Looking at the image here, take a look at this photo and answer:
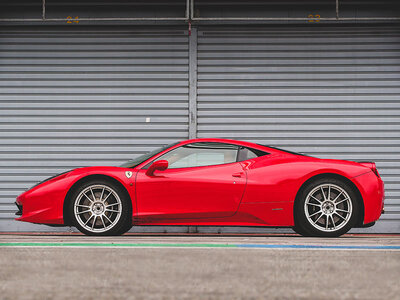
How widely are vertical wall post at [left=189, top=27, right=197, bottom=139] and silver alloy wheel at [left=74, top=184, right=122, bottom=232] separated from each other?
11.3ft

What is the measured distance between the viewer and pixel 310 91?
31.0ft

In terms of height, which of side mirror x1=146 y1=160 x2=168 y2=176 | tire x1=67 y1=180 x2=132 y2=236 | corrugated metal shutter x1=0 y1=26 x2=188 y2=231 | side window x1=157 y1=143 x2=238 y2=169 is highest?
corrugated metal shutter x1=0 y1=26 x2=188 y2=231

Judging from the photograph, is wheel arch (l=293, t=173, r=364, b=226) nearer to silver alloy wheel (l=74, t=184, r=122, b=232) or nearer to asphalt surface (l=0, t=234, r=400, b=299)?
asphalt surface (l=0, t=234, r=400, b=299)

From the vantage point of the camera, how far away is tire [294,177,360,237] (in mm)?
5949

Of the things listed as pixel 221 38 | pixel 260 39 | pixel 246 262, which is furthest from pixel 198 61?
pixel 246 262

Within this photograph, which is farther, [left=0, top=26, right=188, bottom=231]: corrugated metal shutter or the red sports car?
[left=0, top=26, right=188, bottom=231]: corrugated metal shutter

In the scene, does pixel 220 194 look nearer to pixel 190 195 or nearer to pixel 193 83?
pixel 190 195

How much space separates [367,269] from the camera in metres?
3.51

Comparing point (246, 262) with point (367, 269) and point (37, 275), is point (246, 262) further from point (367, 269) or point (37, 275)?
point (37, 275)

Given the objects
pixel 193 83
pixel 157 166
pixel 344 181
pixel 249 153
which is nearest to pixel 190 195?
pixel 157 166

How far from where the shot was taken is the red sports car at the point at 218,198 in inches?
235

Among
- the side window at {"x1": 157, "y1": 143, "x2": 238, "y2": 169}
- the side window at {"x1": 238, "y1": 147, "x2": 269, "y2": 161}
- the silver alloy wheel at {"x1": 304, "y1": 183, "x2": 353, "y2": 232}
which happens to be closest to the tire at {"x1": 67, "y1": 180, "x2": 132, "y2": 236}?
the side window at {"x1": 157, "y1": 143, "x2": 238, "y2": 169}

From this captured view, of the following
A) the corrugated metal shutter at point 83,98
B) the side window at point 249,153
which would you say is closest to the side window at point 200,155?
the side window at point 249,153

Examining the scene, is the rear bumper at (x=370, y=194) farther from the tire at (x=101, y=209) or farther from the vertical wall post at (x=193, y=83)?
the vertical wall post at (x=193, y=83)
